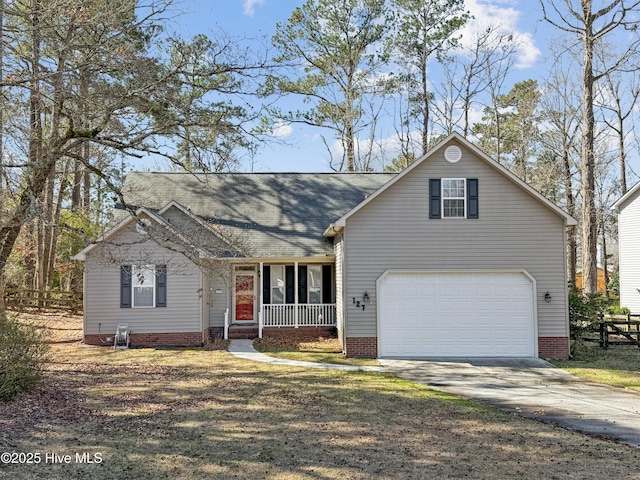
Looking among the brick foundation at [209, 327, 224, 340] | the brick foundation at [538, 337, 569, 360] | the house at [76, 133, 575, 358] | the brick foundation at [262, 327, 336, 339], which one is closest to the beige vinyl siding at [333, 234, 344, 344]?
the house at [76, 133, 575, 358]

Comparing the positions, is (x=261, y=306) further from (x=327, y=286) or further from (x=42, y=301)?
(x=42, y=301)

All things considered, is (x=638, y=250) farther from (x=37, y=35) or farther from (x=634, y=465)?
(x=37, y=35)

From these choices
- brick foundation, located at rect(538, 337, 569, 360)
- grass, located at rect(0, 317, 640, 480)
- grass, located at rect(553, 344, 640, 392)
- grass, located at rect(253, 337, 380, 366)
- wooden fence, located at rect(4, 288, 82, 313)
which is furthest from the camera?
wooden fence, located at rect(4, 288, 82, 313)

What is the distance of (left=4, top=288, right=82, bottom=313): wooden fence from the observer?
24.2 meters

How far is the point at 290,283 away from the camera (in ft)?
61.7

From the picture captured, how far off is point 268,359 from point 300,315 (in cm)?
365

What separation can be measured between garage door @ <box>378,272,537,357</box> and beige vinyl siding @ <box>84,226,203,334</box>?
6124 mm

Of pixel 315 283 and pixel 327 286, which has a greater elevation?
pixel 315 283

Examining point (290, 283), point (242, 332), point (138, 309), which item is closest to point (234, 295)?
point (242, 332)

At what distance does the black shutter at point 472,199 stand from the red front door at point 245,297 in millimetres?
8045

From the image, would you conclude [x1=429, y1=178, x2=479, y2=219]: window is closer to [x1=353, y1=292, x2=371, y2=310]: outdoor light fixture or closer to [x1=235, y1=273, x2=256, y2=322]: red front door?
[x1=353, y1=292, x2=371, y2=310]: outdoor light fixture

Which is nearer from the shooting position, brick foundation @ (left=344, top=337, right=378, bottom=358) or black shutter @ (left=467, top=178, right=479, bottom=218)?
brick foundation @ (left=344, top=337, right=378, bottom=358)

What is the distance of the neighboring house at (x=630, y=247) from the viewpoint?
2545 cm

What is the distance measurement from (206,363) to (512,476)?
9198 mm
